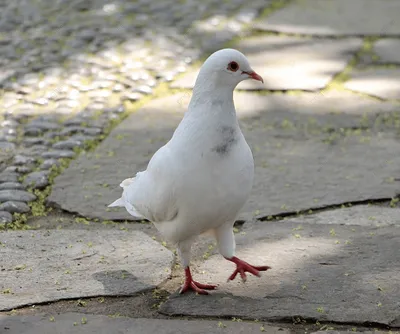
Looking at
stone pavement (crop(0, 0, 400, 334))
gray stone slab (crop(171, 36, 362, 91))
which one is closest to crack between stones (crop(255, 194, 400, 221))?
stone pavement (crop(0, 0, 400, 334))

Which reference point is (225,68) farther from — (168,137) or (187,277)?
(168,137)

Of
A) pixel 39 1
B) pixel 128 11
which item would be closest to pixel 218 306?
pixel 128 11

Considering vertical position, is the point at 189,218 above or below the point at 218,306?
above

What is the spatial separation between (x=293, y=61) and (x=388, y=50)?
0.74 meters

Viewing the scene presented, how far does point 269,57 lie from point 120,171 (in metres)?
2.26

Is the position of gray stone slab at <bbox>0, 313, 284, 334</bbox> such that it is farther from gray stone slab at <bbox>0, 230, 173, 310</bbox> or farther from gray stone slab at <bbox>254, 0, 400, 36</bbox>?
gray stone slab at <bbox>254, 0, 400, 36</bbox>

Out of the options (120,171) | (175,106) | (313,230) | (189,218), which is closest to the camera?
(189,218)

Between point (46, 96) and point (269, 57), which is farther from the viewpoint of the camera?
point (269, 57)

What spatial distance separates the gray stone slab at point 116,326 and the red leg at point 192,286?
24 centimetres

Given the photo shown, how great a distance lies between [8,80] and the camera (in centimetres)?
570

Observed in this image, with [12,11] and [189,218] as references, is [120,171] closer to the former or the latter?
[189,218]

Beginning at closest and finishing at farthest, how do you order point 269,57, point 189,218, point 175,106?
point 189,218 < point 175,106 < point 269,57

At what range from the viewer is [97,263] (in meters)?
3.31

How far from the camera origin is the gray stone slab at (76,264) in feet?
10.0
